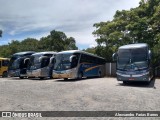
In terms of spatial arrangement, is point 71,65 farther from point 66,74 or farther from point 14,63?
point 14,63

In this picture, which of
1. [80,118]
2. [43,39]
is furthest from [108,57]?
[43,39]

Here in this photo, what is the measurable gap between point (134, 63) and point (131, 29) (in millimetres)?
11683

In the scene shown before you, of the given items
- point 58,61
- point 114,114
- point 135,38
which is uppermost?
point 135,38

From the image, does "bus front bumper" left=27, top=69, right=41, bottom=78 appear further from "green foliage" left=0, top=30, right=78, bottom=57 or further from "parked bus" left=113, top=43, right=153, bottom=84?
"green foliage" left=0, top=30, right=78, bottom=57

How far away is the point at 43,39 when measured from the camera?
61.8 meters

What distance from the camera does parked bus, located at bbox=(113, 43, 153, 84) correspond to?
58.2 ft

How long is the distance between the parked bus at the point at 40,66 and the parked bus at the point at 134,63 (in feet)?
29.8

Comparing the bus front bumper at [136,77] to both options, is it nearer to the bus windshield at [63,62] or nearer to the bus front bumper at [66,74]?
the bus front bumper at [66,74]

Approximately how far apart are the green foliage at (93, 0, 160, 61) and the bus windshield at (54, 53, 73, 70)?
8991 mm

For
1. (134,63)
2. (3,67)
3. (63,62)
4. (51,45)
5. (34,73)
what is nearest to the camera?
(134,63)

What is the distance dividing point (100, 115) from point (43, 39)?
5491 cm

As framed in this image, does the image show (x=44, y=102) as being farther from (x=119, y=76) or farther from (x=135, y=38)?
(x=135, y=38)

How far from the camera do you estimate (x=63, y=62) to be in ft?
73.8

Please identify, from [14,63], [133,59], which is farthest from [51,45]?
[133,59]
